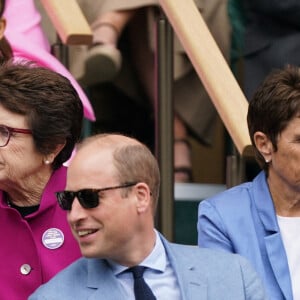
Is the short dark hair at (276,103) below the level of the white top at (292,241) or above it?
above

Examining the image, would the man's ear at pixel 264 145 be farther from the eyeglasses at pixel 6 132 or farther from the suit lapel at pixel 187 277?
the eyeglasses at pixel 6 132

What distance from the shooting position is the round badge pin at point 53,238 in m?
4.61

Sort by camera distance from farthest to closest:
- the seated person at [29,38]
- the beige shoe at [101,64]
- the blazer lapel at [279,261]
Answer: the beige shoe at [101,64] → the seated person at [29,38] → the blazer lapel at [279,261]

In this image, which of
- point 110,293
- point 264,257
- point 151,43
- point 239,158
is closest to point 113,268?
point 110,293

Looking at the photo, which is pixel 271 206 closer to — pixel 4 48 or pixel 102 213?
pixel 102 213

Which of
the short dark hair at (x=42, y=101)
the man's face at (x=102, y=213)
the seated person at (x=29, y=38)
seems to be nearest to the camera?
the man's face at (x=102, y=213)

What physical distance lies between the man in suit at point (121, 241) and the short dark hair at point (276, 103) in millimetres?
691

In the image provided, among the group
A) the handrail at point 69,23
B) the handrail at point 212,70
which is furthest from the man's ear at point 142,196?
the handrail at point 69,23

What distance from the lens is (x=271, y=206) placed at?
16.1 ft

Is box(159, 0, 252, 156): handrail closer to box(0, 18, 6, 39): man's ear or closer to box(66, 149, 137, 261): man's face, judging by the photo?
box(0, 18, 6, 39): man's ear

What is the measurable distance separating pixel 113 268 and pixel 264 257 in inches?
31.5

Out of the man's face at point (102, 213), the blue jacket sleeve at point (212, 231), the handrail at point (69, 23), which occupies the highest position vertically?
the handrail at point (69, 23)

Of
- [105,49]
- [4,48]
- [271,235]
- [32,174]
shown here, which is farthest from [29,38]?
[271,235]

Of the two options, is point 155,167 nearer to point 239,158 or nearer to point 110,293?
point 110,293
